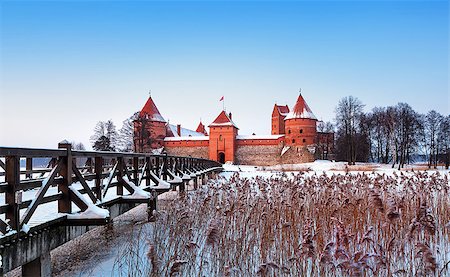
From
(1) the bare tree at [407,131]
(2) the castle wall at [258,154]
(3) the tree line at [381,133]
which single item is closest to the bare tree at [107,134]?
(3) the tree line at [381,133]

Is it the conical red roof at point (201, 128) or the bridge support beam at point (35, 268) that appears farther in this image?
the conical red roof at point (201, 128)

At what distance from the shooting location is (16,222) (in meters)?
3.43

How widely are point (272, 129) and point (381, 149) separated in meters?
→ 24.1

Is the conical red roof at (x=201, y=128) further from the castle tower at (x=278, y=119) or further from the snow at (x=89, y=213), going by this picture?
the snow at (x=89, y=213)

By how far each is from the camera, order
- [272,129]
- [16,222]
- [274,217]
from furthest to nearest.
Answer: [272,129] → [274,217] → [16,222]

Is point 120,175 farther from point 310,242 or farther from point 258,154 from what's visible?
point 258,154

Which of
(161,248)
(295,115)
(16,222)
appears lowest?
(161,248)

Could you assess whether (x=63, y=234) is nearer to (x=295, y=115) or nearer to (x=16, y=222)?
(x=16, y=222)

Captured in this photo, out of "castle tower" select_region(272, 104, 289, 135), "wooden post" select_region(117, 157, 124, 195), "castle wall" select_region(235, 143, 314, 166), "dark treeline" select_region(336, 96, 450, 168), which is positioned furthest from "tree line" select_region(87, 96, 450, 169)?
"wooden post" select_region(117, 157, 124, 195)

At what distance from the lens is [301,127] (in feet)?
167

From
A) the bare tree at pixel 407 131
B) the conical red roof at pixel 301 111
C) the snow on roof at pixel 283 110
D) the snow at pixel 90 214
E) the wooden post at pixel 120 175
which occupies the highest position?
the snow on roof at pixel 283 110

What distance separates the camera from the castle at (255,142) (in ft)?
166

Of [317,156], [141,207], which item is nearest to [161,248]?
[141,207]

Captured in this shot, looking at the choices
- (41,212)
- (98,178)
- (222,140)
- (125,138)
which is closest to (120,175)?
(98,178)
